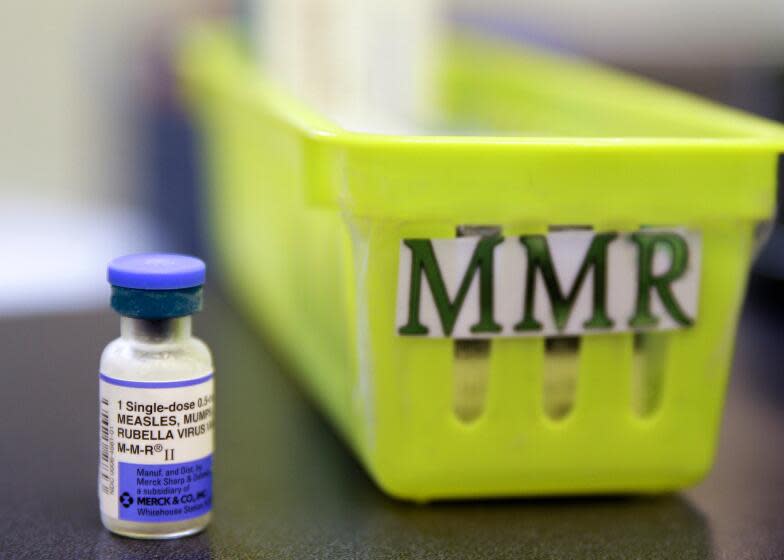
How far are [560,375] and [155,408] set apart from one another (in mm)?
234

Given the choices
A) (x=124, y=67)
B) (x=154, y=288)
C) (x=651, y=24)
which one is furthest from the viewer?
(x=651, y=24)

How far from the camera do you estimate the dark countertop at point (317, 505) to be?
643 millimetres

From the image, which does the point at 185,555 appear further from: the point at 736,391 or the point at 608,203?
the point at 736,391

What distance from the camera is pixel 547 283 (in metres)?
0.66

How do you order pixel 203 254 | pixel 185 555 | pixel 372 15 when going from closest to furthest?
pixel 185 555, pixel 372 15, pixel 203 254

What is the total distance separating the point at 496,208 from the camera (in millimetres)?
644

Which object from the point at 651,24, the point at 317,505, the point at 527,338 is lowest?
the point at 317,505

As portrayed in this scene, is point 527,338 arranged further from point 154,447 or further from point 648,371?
point 154,447

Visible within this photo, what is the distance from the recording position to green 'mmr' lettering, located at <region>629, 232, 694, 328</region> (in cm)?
67

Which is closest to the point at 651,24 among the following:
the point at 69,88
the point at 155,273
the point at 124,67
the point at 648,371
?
the point at 124,67

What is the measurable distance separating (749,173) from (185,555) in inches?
14.5

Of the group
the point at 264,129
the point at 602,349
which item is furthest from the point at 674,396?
the point at 264,129

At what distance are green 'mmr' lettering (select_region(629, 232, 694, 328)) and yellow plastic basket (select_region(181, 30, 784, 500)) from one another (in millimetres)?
11

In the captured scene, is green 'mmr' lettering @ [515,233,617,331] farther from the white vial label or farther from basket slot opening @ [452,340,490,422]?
the white vial label
